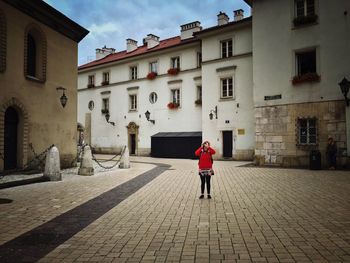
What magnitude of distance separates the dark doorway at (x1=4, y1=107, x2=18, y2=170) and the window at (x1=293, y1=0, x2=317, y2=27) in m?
16.4

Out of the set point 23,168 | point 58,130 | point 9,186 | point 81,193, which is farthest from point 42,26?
point 81,193

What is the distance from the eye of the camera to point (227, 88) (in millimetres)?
24688

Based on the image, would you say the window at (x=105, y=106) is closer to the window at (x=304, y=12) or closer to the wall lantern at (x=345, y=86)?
the window at (x=304, y=12)

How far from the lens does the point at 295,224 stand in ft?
19.0

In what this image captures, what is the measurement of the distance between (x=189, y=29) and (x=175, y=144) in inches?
435

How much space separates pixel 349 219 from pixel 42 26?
1566 cm

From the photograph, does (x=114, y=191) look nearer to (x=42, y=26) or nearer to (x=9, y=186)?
(x=9, y=186)

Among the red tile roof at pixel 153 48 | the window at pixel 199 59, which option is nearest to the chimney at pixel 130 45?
the red tile roof at pixel 153 48

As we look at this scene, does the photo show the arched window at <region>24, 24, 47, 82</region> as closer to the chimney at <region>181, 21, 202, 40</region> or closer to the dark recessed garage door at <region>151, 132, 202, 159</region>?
the dark recessed garage door at <region>151, 132, 202, 159</region>

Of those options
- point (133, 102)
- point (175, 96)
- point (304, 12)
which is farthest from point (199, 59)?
point (304, 12)

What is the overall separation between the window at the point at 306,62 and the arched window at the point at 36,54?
47.8 ft

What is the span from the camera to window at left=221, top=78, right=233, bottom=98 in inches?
969

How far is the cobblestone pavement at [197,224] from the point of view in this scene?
4.30 m

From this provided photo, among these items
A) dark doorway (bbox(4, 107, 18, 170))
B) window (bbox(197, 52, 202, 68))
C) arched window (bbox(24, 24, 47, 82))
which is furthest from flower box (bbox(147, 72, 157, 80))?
dark doorway (bbox(4, 107, 18, 170))
